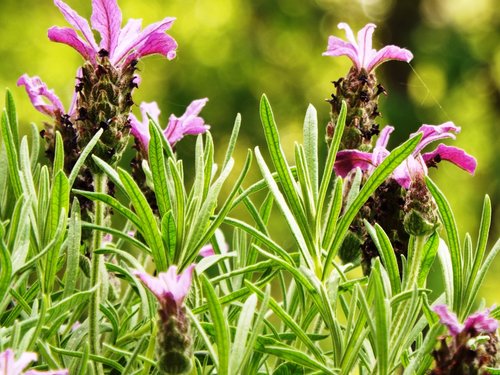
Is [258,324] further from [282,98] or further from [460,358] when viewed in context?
[282,98]

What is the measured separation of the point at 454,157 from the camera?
2.58 feet

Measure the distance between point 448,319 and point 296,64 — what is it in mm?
6431

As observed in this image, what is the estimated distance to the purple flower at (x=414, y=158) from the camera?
2.44 feet

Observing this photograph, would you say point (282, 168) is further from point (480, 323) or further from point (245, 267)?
point (480, 323)

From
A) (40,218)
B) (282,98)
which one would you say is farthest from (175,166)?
(282,98)

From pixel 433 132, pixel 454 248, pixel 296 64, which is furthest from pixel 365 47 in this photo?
pixel 296 64

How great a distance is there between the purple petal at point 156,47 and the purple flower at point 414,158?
0.17 m

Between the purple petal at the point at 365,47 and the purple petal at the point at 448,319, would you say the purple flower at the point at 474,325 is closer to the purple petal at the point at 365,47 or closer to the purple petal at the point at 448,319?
the purple petal at the point at 448,319

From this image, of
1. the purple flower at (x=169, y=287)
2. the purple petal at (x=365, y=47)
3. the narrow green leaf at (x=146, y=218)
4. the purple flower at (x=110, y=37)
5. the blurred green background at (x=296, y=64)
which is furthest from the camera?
the blurred green background at (x=296, y=64)

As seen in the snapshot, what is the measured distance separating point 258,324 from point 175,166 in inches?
6.6

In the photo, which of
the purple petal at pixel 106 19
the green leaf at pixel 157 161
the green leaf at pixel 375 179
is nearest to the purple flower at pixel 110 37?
the purple petal at pixel 106 19

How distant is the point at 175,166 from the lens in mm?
671

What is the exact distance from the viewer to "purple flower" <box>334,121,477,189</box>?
744mm

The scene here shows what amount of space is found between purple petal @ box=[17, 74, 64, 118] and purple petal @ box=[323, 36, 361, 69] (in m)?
0.27
